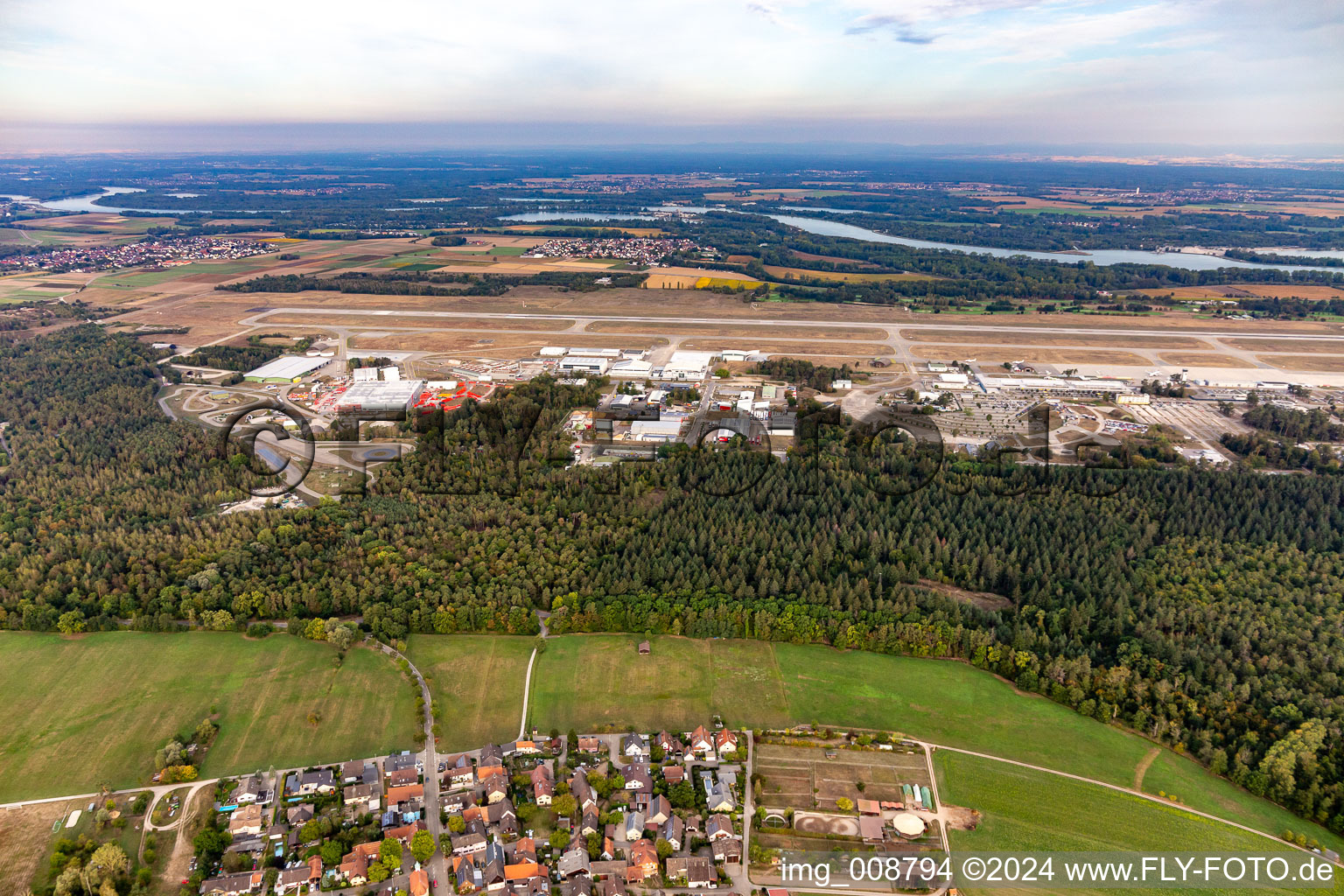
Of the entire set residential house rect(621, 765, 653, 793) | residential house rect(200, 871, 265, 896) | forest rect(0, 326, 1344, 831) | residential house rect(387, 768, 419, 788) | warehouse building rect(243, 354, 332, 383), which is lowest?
residential house rect(200, 871, 265, 896)

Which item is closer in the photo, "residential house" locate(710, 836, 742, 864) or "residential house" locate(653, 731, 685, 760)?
"residential house" locate(710, 836, 742, 864)

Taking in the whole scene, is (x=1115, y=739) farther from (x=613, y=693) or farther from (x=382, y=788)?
(x=382, y=788)

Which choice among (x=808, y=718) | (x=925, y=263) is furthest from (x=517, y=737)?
(x=925, y=263)

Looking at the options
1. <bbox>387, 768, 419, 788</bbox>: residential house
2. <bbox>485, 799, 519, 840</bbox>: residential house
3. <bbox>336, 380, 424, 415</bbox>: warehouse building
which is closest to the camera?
<bbox>485, 799, 519, 840</bbox>: residential house

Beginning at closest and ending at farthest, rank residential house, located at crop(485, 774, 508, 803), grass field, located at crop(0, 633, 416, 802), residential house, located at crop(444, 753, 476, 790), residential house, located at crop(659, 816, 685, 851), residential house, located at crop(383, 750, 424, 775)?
residential house, located at crop(659, 816, 685, 851) → residential house, located at crop(485, 774, 508, 803) → residential house, located at crop(444, 753, 476, 790) → residential house, located at crop(383, 750, 424, 775) → grass field, located at crop(0, 633, 416, 802)

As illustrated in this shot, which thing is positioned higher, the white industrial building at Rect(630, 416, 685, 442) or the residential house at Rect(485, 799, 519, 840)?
the white industrial building at Rect(630, 416, 685, 442)

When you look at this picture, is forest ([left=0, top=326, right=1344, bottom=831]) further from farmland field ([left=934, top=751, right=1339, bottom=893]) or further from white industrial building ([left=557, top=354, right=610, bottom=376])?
white industrial building ([left=557, top=354, right=610, bottom=376])

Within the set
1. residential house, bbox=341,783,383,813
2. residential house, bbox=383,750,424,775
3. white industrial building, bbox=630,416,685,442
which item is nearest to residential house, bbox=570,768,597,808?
residential house, bbox=383,750,424,775
